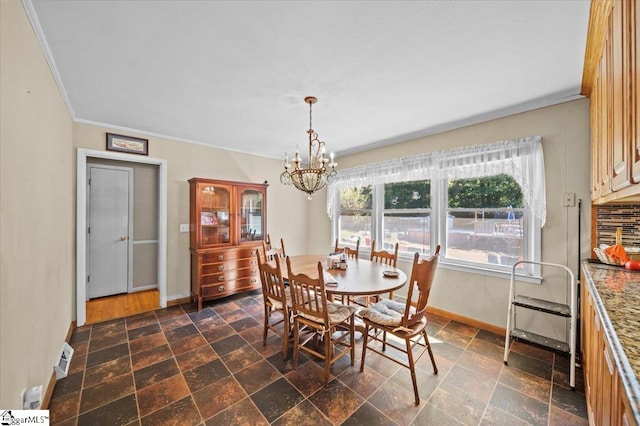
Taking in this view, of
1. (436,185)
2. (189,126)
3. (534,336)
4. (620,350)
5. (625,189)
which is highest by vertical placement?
(189,126)

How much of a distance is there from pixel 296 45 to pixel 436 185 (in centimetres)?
247

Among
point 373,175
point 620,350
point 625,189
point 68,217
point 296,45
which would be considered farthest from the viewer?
point 373,175

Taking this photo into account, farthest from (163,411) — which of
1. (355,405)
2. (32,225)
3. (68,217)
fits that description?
(68,217)

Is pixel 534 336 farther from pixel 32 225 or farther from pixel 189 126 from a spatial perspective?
pixel 189 126

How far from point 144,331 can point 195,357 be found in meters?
0.94

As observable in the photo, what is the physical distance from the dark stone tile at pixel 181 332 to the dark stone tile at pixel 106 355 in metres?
0.37

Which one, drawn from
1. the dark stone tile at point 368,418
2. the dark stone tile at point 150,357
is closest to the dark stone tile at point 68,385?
the dark stone tile at point 150,357

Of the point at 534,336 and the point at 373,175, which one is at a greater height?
the point at 373,175

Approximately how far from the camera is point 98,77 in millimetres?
2066

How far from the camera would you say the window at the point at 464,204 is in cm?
260

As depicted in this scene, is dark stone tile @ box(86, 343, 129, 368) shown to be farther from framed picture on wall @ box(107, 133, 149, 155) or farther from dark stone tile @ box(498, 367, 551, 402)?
dark stone tile @ box(498, 367, 551, 402)

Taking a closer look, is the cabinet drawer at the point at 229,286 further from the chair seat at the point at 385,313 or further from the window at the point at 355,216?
the chair seat at the point at 385,313

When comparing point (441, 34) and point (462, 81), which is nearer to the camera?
point (441, 34)

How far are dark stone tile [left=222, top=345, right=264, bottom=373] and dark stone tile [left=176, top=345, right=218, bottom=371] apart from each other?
0.46ft
